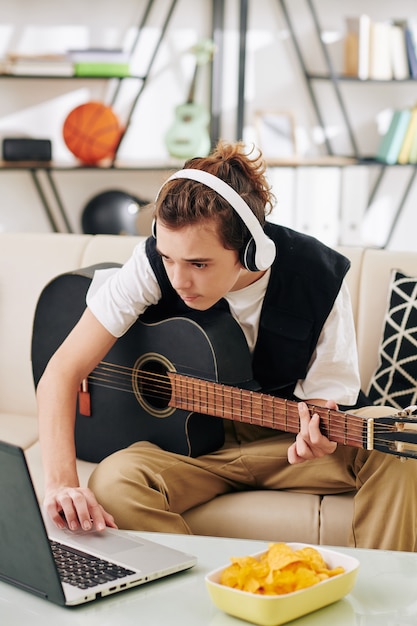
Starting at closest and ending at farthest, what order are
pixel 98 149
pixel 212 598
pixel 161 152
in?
pixel 212 598 < pixel 98 149 < pixel 161 152

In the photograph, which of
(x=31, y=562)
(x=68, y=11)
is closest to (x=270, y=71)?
(x=68, y=11)

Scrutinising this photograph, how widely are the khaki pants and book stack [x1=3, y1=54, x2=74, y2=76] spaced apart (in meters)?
2.60

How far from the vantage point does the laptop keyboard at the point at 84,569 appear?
1254mm

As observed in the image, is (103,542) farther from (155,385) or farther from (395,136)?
(395,136)

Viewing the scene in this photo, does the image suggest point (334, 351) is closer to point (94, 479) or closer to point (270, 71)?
point (94, 479)

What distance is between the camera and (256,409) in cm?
173

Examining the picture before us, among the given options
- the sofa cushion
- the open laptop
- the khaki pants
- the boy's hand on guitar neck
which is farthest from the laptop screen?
the sofa cushion

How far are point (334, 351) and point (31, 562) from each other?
863 millimetres

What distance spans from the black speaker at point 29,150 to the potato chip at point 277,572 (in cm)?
328

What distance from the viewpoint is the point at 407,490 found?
170 centimetres

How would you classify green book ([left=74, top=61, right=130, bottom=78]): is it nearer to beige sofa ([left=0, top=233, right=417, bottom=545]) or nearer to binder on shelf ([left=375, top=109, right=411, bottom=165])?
binder on shelf ([left=375, top=109, right=411, bottom=165])

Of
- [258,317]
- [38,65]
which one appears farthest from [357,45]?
[258,317]

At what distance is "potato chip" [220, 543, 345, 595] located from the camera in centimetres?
114

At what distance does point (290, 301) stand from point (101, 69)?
8.53ft
